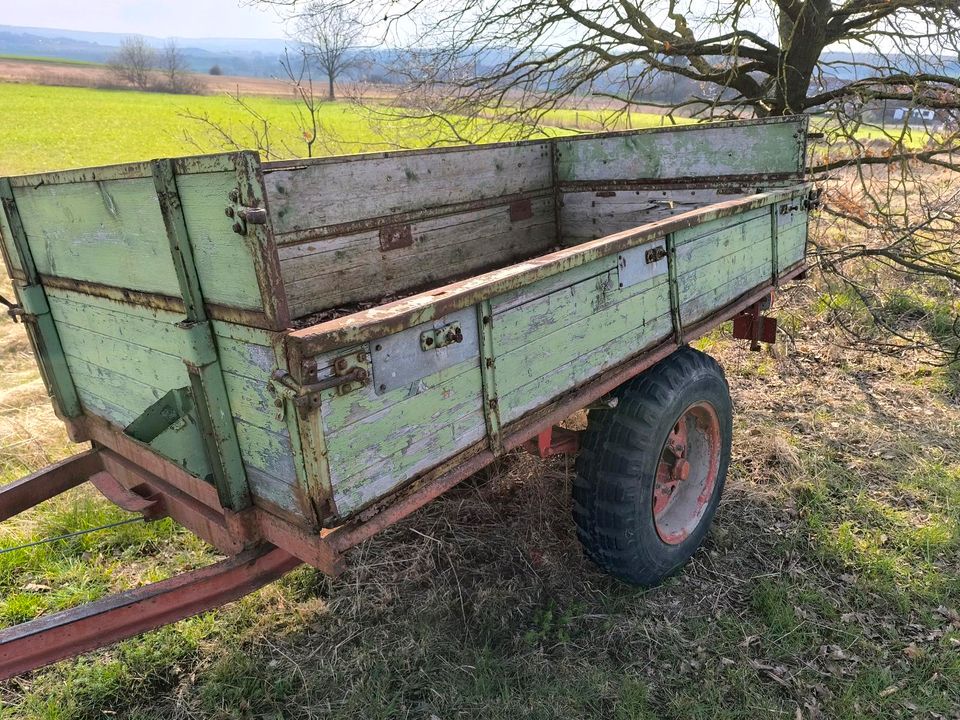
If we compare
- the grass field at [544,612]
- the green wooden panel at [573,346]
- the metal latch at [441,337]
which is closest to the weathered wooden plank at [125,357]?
the metal latch at [441,337]

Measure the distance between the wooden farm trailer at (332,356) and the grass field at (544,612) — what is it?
13.1 inches

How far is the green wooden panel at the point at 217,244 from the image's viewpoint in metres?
1.43

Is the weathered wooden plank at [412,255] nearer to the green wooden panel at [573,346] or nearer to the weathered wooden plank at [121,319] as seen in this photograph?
the weathered wooden plank at [121,319]

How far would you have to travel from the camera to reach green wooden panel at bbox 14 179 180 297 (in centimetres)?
165

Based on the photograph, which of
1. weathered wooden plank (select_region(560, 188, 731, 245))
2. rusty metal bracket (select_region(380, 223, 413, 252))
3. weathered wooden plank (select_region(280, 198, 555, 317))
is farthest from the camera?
weathered wooden plank (select_region(560, 188, 731, 245))

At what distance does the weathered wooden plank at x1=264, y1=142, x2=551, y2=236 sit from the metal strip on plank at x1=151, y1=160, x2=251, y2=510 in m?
1.40

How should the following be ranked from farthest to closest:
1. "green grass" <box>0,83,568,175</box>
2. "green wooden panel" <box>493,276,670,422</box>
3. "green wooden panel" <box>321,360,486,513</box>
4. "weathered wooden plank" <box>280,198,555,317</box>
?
1. "green grass" <box>0,83,568,175</box>
2. "weathered wooden plank" <box>280,198,555,317</box>
3. "green wooden panel" <box>493,276,670,422</box>
4. "green wooden panel" <box>321,360,486,513</box>

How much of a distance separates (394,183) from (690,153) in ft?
5.82

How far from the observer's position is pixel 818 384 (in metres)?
4.71

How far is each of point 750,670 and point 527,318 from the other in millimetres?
1629

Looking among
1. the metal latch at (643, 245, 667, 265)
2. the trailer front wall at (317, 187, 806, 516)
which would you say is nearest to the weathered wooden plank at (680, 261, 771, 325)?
the trailer front wall at (317, 187, 806, 516)

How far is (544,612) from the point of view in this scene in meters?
2.61

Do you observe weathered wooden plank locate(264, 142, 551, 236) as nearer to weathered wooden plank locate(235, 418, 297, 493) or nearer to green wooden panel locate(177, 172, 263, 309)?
green wooden panel locate(177, 172, 263, 309)

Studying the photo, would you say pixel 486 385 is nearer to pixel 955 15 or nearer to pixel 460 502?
pixel 460 502
